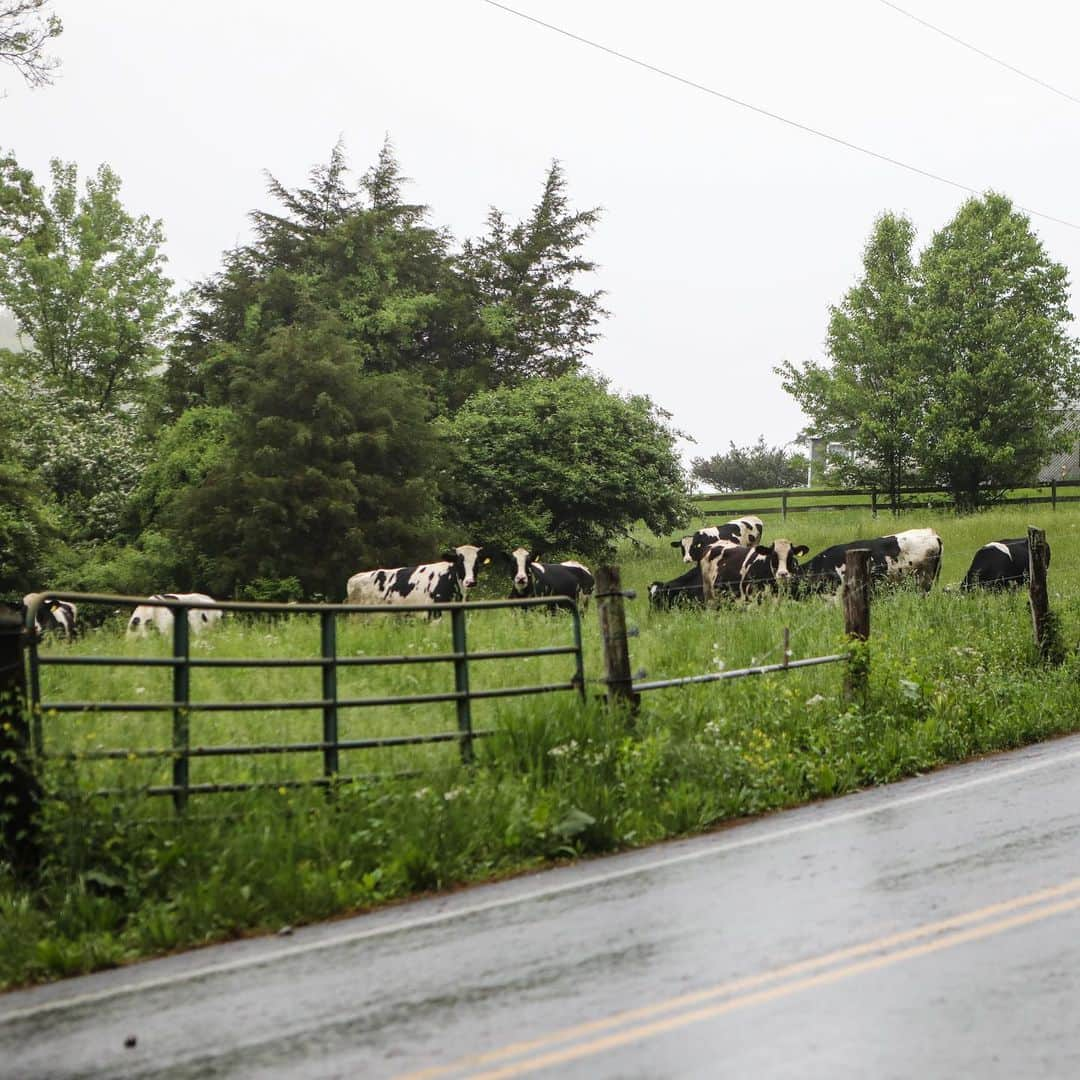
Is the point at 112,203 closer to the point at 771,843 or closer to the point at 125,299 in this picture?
the point at 125,299

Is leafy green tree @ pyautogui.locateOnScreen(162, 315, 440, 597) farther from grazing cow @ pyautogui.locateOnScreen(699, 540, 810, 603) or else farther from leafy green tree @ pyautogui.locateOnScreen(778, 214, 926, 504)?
leafy green tree @ pyautogui.locateOnScreen(778, 214, 926, 504)

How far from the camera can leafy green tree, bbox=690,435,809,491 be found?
8175cm

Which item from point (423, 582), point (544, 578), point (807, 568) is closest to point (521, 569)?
point (544, 578)

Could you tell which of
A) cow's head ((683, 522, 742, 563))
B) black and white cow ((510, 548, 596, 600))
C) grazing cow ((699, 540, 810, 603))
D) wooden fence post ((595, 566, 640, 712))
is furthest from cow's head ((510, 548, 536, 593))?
wooden fence post ((595, 566, 640, 712))

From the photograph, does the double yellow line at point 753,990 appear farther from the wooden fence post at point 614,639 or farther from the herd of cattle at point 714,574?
the herd of cattle at point 714,574

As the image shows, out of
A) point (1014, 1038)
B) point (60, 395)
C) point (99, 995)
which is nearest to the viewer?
point (1014, 1038)

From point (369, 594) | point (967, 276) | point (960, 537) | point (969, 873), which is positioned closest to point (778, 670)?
point (969, 873)

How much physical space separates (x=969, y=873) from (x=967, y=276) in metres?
44.4

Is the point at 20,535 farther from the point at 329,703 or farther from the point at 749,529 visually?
the point at 329,703

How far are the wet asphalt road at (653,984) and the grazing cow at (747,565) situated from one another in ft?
49.6

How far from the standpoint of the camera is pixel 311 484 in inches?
1126

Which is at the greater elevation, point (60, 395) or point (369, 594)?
point (60, 395)

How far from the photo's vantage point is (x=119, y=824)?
748 centimetres

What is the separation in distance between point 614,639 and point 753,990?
15.1 feet
